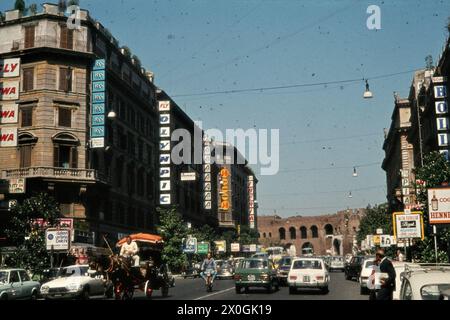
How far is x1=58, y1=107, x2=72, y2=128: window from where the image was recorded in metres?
48.1

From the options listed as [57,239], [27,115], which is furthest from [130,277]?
[27,115]

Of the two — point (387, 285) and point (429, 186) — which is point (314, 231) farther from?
point (387, 285)

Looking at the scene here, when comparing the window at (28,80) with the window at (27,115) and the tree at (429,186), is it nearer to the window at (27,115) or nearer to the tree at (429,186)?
the window at (27,115)

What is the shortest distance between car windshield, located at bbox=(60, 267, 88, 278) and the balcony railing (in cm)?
2748

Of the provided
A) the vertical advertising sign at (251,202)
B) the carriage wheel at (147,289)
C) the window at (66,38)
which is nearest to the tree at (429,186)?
the carriage wheel at (147,289)

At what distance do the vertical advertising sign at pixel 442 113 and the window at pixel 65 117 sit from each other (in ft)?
106

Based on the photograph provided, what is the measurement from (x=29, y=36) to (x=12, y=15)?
2.89 meters

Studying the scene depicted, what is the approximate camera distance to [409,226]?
28812mm

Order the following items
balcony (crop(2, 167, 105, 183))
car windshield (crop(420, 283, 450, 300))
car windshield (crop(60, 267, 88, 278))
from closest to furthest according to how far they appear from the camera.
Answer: car windshield (crop(420, 283, 450, 300)), car windshield (crop(60, 267, 88, 278)), balcony (crop(2, 167, 105, 183))

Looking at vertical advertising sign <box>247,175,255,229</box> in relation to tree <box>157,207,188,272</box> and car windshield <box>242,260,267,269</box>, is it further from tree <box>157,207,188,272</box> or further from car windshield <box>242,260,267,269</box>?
car windshield <box>242,260,267,269</box>

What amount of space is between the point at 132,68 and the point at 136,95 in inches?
116

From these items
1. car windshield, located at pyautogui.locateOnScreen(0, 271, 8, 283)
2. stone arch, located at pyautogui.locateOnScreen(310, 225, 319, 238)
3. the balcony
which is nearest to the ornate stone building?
stone arch, located at pyautogui.locateOnScreen(310, 225, 319, 238)

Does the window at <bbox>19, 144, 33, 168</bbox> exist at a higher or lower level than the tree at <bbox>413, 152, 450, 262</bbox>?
higher

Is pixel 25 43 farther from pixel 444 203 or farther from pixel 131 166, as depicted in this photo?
pixel 444 203
